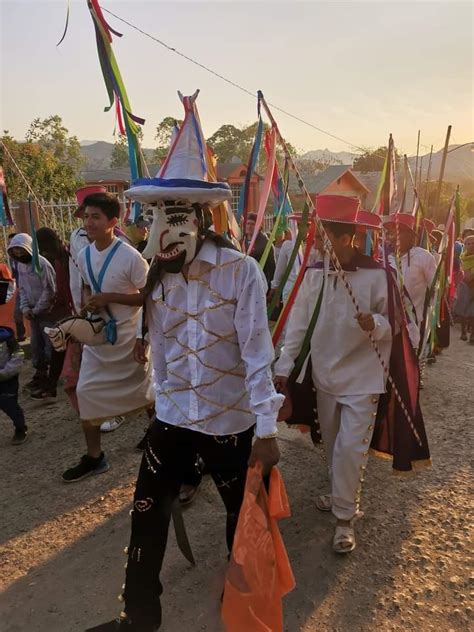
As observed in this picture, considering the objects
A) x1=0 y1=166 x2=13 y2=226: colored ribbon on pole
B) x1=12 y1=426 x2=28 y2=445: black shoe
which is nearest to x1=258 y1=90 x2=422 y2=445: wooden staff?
x1=12 y1=426 x2=28 y2=445: black shoe

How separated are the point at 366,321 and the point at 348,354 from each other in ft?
0.92

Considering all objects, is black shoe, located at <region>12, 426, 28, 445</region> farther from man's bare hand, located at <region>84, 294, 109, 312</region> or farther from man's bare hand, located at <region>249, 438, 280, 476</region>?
man's bare hand, located at <region>249, 438, 280, 476</region>

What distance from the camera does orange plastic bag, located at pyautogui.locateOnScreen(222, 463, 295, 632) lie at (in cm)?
193

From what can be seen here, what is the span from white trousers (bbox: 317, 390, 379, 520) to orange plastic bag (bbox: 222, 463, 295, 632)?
99 centimetres

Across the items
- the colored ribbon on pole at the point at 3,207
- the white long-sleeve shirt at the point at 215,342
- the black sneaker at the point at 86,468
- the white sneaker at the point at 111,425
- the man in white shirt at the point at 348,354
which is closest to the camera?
the white long-sleeve shirt at the point at 215,342

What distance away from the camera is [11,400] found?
4.29m

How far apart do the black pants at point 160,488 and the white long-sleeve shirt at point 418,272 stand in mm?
3307

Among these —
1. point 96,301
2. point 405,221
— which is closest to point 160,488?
point 96,301

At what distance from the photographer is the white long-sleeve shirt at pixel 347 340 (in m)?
2.90

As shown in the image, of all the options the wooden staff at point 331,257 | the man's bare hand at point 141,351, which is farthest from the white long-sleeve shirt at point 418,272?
the man's bare hand at point 141,351

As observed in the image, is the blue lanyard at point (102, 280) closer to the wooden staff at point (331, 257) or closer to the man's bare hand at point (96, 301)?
the man's bare hand at point (96, 301)

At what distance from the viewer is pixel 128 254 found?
3.52 metres

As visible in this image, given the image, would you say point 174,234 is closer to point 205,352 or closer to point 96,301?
point 205,352

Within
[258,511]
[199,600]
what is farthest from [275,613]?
[199,600]
